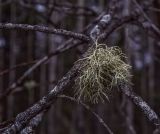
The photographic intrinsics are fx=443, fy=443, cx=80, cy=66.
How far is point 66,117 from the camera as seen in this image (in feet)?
17.8

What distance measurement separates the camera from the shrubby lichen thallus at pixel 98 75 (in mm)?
694

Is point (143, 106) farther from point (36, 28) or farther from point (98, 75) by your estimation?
point (36, 28)

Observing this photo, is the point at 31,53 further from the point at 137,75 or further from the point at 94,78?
the point at 94,78

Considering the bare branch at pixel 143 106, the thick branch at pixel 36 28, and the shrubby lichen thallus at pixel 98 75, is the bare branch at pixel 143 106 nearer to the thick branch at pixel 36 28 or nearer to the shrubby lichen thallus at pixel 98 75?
the shrubby lichen thallus at pixel 98 75

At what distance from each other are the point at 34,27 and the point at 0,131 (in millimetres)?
187

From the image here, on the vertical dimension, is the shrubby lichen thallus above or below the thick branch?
below

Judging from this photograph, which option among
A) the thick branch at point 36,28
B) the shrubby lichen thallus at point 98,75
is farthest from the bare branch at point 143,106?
the thick branch at point 36,28

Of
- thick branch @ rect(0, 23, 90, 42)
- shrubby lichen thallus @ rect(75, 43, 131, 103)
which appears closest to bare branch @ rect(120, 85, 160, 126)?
shrubby lichen thallus @ rect(75, 43, 131, 103)

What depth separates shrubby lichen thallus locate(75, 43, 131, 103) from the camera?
2.28 ft

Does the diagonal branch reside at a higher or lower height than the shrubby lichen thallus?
lower

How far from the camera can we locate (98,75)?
69 centimetres

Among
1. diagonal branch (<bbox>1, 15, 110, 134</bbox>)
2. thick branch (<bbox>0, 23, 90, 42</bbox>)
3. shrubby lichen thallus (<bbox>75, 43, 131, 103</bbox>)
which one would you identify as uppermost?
thick branch (<bbox>0, 23, 90, 42</bbox>)

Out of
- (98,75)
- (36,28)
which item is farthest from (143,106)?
(36,28)

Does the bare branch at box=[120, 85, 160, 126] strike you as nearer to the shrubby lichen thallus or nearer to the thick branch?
the shrubby lichen thallus
